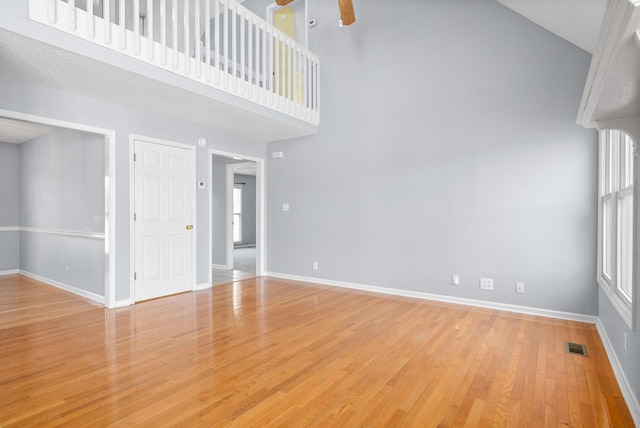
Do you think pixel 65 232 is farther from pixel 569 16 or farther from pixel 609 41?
pixel 569 16

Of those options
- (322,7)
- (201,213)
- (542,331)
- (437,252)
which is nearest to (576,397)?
(542,331)

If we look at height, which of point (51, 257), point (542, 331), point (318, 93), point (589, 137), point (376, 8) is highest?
point (376, 8)

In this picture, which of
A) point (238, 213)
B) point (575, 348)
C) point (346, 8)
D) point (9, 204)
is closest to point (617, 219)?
point (575, 348)

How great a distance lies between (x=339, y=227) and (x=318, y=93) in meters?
2.12

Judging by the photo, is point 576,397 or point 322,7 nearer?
point 576,397

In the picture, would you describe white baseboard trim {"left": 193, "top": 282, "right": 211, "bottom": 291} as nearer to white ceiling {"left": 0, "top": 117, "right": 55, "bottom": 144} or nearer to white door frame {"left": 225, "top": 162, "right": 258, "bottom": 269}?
white door frame {"left": 225, "top": 162, "right": 258, "bottom": 269}

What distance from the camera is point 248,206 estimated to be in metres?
11.8

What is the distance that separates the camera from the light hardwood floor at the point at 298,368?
1993 millimetres

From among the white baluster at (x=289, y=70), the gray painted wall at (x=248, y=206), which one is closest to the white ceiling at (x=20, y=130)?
the white baluster at (x=289, y=70)

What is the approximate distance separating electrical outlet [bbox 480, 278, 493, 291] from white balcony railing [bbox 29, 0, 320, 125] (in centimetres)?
327

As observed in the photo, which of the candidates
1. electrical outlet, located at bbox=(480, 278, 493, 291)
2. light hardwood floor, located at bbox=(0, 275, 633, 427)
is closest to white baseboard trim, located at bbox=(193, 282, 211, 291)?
light hardwood floor, located at bbox=(0, 275, 633, 427)

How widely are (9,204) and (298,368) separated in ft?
23.7

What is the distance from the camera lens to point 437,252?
4555mm

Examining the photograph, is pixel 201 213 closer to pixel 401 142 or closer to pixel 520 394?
pixel 401 142
